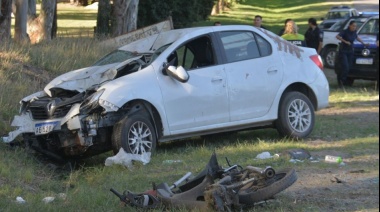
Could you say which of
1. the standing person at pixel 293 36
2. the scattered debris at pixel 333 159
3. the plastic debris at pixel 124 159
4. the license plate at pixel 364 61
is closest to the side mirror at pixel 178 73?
the plastic debris at pixel 124 159

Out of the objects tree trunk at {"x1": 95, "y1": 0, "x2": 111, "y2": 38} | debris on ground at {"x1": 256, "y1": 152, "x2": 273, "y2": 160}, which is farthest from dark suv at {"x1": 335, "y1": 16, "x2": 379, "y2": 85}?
debris on ground at {"x1": 256, "y1": 152, "x2": 273, "y2": 160}

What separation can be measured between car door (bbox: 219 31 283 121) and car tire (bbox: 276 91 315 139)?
0.90 ft

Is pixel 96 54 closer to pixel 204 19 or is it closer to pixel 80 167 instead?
pixel 80 167

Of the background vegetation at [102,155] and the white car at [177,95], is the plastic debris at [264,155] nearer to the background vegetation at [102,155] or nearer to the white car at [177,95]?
the background vegetation at [102,155]

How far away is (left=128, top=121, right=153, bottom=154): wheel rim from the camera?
10367 mm

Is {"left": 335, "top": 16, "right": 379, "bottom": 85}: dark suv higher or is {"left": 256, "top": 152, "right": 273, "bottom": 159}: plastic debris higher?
{"left": 256, "top": 152, "right": 273, "bottom": 159}: plastic debris

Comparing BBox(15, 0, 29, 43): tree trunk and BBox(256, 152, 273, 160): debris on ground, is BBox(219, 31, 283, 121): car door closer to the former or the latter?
BBox(256, 152, 273, 160): debris on ground

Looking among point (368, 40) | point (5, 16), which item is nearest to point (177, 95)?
point (5, 16)

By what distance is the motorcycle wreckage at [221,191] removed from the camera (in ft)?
23.3

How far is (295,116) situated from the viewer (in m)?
12.1

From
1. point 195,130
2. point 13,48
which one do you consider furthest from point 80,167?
point 13,48

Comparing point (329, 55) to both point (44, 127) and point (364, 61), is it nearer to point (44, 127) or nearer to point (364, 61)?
point (364, 61)

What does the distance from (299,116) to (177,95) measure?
222cm

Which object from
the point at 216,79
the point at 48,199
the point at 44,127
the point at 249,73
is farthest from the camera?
the point at 249,73
